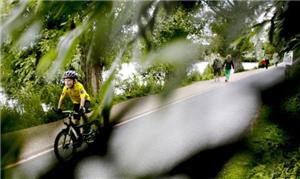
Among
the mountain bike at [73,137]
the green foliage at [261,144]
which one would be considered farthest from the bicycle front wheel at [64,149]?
the green foliage at [261,144]

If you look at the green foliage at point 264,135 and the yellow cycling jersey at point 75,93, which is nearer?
the green foliage at point 264,135

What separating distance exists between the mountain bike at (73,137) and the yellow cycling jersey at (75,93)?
30 millimetres

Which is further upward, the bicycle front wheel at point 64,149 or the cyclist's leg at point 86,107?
the cyclist's leg at point 86,107

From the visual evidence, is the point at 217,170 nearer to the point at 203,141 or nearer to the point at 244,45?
the point at 203,141

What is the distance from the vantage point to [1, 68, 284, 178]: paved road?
276 millimetres

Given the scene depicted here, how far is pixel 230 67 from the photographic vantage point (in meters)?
0.33

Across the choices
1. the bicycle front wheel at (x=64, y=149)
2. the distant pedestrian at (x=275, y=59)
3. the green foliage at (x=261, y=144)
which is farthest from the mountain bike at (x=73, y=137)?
the distant pedestrian at (x=275, y=59)

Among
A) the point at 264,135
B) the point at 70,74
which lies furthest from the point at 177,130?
the point at 70,74

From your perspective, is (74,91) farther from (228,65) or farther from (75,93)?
(228,65)

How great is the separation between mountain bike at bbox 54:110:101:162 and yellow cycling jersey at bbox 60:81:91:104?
0.03 metres

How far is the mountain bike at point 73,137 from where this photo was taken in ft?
0.97

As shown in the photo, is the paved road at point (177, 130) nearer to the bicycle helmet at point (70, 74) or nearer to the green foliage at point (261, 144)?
the green foliage at point (261, 144)

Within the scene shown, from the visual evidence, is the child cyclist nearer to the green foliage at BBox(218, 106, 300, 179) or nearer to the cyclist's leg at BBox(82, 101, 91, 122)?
the cyclist's leg at BBox(82, 101, 91, 122)

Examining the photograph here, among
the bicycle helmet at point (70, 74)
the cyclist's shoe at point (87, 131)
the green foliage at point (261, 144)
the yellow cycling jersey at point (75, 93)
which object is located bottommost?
the green foliage at point (261, 144)
